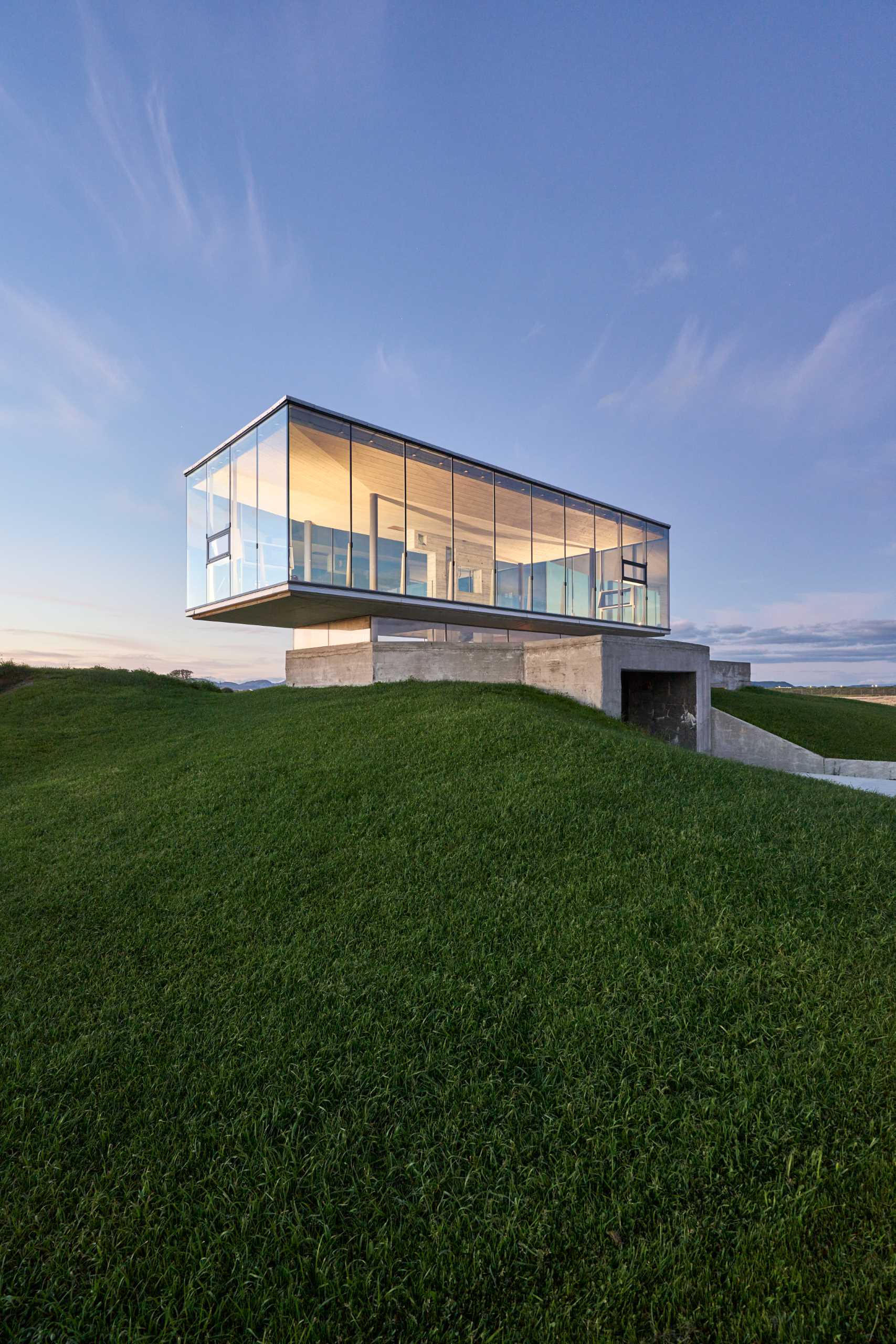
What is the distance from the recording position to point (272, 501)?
1559cm

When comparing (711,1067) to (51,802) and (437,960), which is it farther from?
(51,802)

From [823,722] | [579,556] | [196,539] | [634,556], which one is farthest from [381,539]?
[823,722]

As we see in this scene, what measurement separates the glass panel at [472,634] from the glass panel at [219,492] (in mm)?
7682

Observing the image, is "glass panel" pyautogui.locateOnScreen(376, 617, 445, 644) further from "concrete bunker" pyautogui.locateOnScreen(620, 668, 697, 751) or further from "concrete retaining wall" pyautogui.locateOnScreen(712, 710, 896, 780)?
"concrete retaining wall" pyautogui.locateOnScreen(712, 710, 896, 780)

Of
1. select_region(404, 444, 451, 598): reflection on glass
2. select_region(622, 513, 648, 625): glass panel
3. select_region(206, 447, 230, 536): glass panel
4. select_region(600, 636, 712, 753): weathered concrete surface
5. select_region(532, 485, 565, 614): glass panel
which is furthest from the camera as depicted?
select_region(622, 513, 648, 625): glass panel

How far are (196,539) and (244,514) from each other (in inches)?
103

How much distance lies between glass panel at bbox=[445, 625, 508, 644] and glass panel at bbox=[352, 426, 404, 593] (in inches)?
145

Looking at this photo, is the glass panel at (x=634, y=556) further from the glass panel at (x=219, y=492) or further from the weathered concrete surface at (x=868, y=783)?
the glass panel at (x=219, y=492)

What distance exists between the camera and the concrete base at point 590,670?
1351 centimetres

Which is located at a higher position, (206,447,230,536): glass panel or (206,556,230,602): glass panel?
(206,447,230,536): glass panel

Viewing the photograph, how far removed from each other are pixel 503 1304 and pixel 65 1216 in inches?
68.1

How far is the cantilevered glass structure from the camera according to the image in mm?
15523

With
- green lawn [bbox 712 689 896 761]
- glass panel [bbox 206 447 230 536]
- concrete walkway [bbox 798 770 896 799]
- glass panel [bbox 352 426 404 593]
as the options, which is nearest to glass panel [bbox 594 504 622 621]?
green lawn [bbox 712 689 896 761]

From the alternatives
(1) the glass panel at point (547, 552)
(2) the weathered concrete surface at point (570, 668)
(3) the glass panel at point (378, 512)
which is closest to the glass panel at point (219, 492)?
(3) the glass panel at point (378, 512)
